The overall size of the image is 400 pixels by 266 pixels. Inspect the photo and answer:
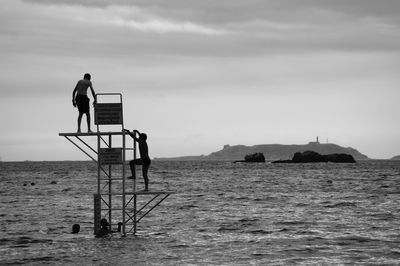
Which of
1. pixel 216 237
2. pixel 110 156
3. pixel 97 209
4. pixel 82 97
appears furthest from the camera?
pixel 216 237

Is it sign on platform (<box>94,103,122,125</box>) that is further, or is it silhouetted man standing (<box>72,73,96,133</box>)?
sign on platform (<box>94,103,122,125</box>)

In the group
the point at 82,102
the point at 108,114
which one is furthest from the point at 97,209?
the point at 82,102

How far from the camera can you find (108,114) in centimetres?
3112

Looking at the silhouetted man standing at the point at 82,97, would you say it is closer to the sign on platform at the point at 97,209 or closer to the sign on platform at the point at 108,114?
the sign on platform at the point at 108,114

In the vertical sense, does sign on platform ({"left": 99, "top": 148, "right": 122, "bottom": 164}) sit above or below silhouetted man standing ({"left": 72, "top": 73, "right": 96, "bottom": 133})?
below

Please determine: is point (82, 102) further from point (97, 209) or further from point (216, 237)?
point (216, 237)

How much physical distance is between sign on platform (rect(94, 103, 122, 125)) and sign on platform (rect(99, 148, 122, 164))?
1.19 m

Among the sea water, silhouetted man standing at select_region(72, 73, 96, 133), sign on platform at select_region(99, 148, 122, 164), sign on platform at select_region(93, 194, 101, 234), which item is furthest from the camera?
sign on platform at select_region(93, 194, 101, 234)

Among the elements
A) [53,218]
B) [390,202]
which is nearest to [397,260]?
[53,218]

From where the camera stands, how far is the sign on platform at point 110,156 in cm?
3098

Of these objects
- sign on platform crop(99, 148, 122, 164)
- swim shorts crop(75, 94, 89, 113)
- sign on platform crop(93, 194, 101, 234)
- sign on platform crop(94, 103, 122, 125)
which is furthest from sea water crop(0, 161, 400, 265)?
swim shorts crop(75, 94, 89, 113)

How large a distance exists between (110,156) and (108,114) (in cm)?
185

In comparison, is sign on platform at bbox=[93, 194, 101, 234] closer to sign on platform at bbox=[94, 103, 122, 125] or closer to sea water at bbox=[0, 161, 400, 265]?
sea water at bbox=[0, 161, 400, 265]

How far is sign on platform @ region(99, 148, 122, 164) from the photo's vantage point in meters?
31.0
